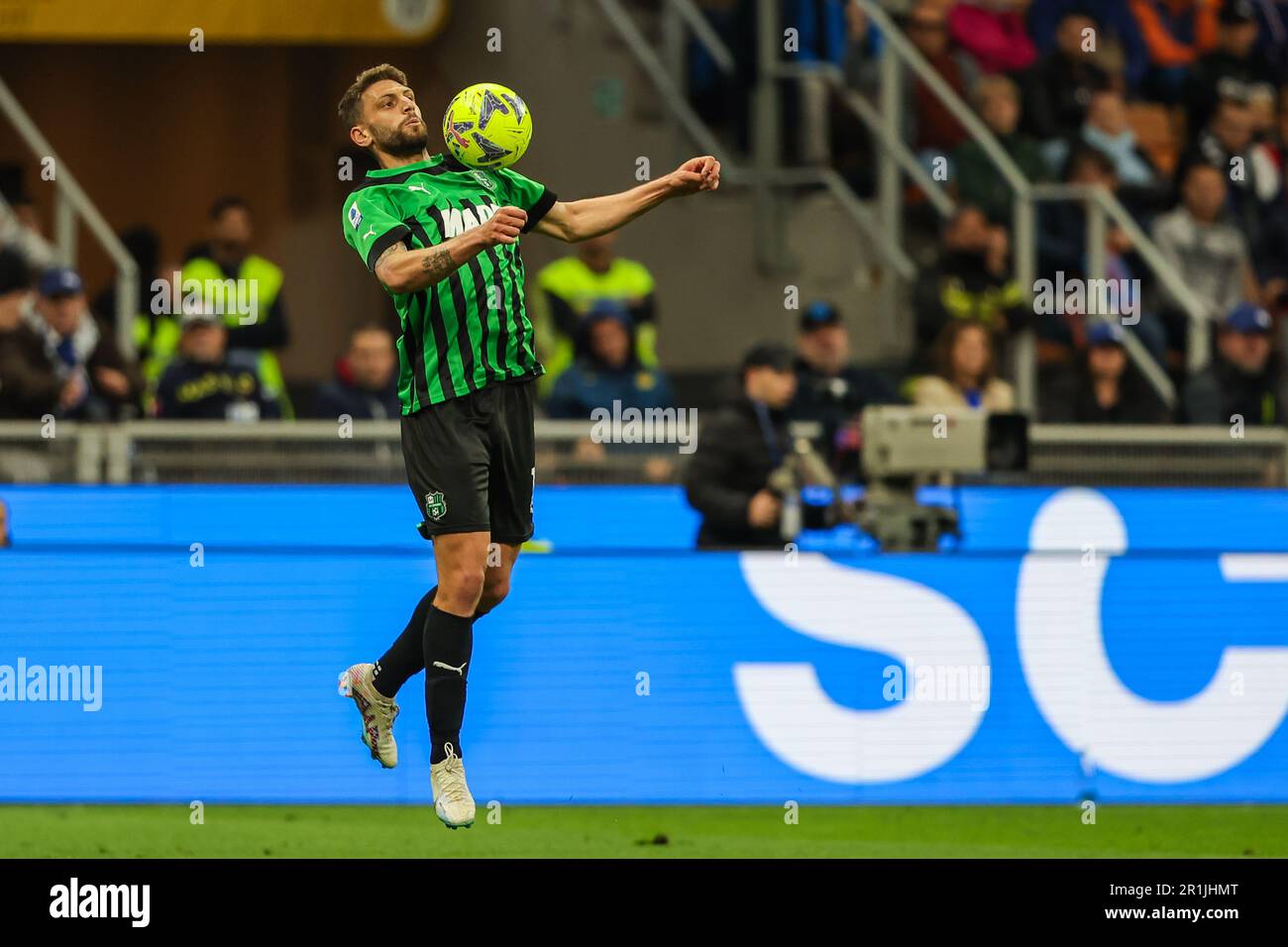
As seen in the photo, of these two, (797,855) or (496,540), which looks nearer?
(496,540)

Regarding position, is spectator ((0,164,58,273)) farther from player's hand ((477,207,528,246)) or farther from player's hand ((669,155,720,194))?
player's hand ((477,207,528,246))

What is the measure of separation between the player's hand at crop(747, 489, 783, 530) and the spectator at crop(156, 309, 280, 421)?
3.14m

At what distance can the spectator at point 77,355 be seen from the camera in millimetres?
11836

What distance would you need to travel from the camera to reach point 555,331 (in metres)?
12.5

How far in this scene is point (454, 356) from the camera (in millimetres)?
6762

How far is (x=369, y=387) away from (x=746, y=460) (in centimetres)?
254

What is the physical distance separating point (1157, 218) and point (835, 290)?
1994 mm

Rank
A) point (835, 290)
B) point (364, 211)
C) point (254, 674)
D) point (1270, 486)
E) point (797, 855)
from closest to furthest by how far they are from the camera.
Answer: point (364, 211) < point (797, 855) < point (254, 674) < point (1270, 486) < point (835, 290)

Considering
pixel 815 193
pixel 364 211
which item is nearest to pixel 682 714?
pixel 364 211

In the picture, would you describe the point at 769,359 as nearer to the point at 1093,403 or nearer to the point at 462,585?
the point at 1093,403

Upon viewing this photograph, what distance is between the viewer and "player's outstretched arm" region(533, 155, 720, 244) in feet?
22.1

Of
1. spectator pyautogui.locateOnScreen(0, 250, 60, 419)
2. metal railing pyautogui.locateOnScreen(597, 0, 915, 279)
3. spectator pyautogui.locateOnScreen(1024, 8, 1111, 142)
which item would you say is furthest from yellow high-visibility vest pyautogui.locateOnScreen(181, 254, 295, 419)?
spectator pyautogui.locateOnScreen(1024, 8, 1111, 142)

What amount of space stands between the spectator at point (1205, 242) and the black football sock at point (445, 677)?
812 cm

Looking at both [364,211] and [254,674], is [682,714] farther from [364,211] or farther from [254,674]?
[364,211]
